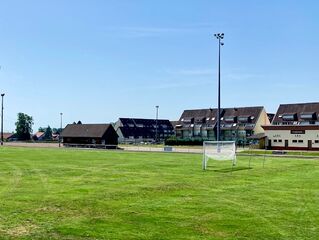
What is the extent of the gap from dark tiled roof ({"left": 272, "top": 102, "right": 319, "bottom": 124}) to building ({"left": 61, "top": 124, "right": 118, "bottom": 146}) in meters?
39.8

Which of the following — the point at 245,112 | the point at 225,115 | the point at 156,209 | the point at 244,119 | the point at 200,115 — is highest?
the point at 245,112

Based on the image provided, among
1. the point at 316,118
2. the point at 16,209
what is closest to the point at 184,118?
the point at 316,118

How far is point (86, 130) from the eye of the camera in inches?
4117

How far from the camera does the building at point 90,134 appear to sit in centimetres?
9925

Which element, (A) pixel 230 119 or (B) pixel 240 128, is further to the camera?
(A) pixel 230 119

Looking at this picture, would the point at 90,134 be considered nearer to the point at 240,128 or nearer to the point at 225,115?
the point at 240,128

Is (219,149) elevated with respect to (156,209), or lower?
elevated

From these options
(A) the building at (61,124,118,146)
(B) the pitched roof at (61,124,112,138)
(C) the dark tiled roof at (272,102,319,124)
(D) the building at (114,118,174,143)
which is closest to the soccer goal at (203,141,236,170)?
(A) the building at (61,124,118,146)

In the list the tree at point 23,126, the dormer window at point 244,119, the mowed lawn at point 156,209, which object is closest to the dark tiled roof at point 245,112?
the dormer window at point 244,119

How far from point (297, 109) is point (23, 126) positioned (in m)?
95.1

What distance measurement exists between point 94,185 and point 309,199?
957 centimetres

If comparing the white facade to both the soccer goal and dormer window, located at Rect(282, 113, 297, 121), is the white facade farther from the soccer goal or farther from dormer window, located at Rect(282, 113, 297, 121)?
the soccer goal

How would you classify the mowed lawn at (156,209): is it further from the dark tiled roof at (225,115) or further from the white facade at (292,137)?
the dark tiled roof at (225,115)

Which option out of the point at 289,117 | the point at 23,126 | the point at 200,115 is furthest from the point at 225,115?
the point at 23,126
